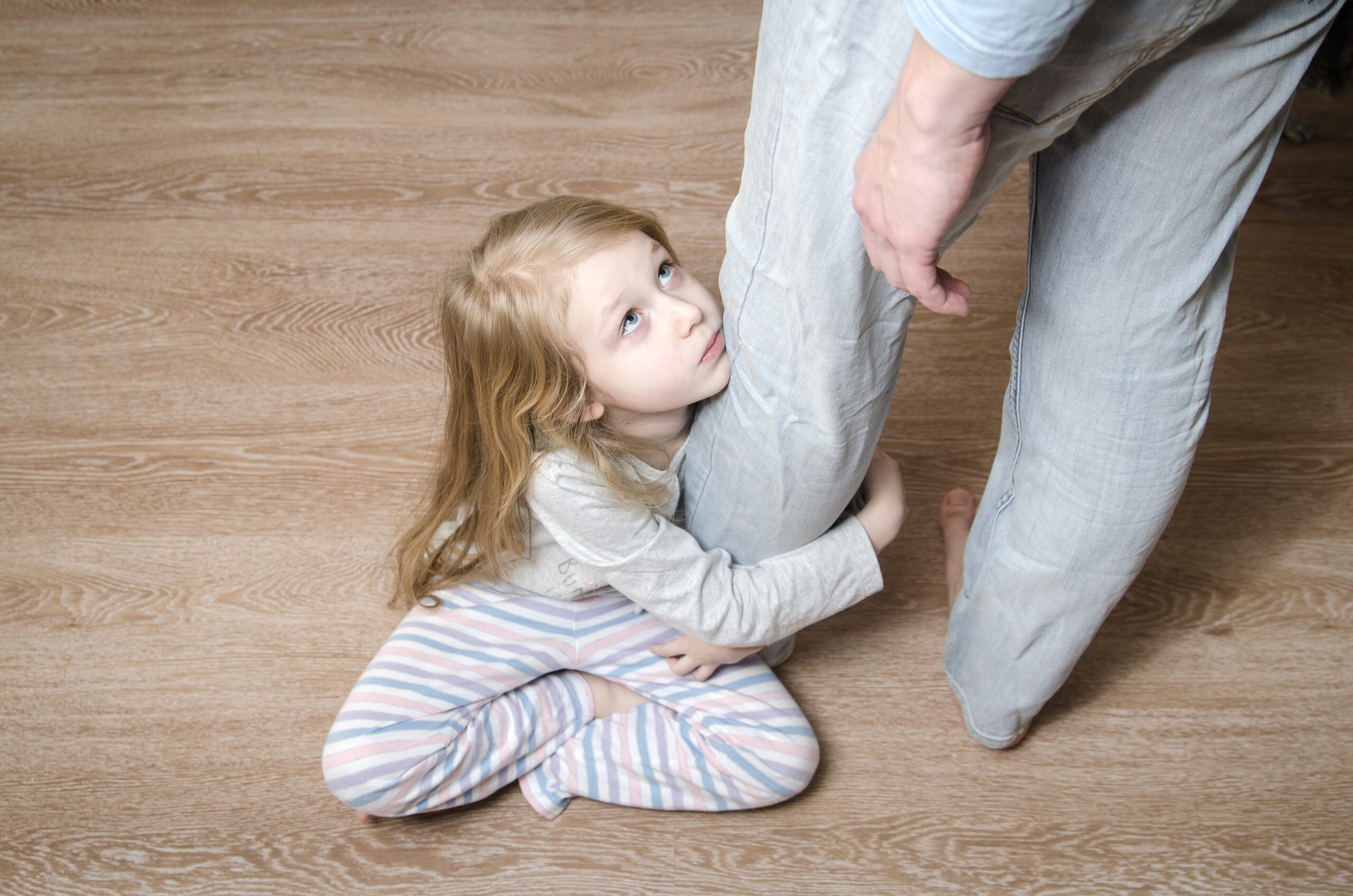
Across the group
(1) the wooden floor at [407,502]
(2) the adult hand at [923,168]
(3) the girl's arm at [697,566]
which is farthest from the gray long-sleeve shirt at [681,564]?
(2) the adult hand at [923,168]

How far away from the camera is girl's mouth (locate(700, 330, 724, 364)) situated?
814mm

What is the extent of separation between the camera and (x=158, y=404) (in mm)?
1310

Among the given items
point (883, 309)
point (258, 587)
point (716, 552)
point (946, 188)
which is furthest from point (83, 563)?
point (946, 188)

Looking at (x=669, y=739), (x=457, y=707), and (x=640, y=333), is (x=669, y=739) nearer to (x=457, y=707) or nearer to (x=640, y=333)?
(x=457, y=707)

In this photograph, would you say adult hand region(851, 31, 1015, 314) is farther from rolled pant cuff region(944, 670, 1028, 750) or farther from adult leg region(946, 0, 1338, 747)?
rolled pant cuff region(944, 670, 1028, 750)

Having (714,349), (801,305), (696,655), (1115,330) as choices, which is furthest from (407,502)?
(1115,330)

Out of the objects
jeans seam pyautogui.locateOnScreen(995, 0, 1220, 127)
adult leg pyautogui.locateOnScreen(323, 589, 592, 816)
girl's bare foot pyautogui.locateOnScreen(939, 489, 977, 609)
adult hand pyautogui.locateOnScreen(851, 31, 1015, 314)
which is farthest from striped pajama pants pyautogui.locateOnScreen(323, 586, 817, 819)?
jeans seam pyautogui.locateOnScreen(995, 0, 1220, 127)

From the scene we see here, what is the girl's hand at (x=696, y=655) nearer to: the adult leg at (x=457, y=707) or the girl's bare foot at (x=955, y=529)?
the adult leg at (x=457, y=707)

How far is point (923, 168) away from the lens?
1.73 feet

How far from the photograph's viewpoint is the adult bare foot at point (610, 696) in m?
1.05

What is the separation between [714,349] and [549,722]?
434 millimetres

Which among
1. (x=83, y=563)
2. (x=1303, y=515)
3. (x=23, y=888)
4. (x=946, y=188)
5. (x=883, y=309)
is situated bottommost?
(x=23, y=888)

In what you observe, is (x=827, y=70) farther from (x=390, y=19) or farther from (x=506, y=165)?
(x=390, y=19)

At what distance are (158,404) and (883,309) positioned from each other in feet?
3.31
